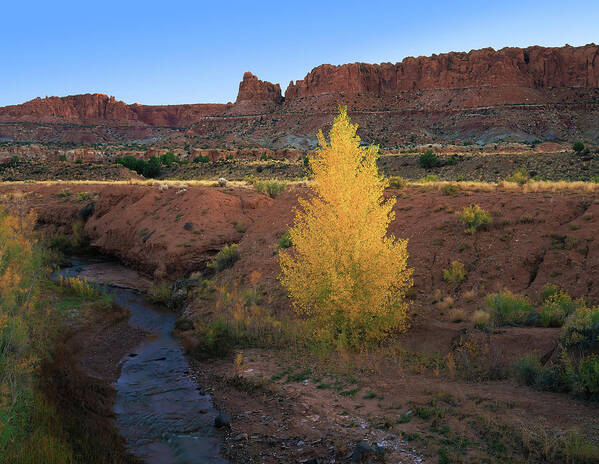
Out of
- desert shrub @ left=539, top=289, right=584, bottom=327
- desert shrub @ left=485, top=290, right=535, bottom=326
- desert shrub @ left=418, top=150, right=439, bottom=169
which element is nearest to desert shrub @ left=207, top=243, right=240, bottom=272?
desert shrub @ left=485, top=290, right=535, bottom=326

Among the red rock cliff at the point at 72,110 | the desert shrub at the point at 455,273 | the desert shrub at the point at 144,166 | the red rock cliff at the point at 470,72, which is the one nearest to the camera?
the desert shrub at the point at 455,273

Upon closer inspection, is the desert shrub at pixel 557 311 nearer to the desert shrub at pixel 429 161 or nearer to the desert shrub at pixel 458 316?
the desert shrub at pixel 458 316

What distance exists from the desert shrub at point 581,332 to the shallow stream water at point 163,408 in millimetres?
6505

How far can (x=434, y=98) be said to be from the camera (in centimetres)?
10625

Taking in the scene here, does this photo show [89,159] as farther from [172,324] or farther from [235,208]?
[172,324]

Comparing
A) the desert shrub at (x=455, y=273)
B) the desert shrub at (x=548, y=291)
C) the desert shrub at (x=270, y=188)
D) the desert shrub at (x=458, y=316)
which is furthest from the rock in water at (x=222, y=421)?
the desert shrub at (x=270, y=188)

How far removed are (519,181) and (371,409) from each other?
19.9 m

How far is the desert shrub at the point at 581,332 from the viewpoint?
25.0 feet

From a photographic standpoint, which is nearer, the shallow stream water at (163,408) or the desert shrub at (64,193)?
the shallow stream water at (163,408)

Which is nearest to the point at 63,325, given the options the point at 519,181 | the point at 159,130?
the point at 519,181

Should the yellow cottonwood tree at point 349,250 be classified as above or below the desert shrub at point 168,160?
below

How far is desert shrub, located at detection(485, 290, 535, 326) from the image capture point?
33.6 feet

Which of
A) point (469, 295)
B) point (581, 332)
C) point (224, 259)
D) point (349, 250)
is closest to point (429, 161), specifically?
point (224, 259)

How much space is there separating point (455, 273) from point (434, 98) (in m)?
103
